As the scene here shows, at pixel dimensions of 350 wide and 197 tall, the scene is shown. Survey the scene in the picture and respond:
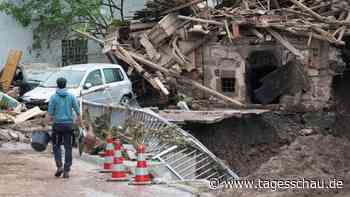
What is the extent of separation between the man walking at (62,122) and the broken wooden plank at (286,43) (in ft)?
47.5

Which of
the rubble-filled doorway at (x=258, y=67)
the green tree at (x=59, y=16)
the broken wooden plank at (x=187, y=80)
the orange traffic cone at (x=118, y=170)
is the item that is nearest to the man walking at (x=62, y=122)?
the orange traffic cone at (x=118, y=170)

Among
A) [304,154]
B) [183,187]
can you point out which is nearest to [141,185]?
[183,187]

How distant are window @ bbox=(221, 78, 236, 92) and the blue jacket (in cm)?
1501

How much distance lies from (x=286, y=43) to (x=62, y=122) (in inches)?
585

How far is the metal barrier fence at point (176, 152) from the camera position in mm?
15328

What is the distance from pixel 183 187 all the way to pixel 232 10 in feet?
52.7

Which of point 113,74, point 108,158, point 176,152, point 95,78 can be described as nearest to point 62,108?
point 108,158

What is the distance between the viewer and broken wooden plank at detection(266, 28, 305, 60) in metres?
26.2

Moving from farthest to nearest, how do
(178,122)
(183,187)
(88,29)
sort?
(88,29) → (178,122) → (183,187)

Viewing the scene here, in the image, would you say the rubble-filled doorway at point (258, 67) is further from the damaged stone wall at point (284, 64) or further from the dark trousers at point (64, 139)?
the dark trousers at point (64, 139)

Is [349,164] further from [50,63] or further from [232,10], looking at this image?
[50,63]

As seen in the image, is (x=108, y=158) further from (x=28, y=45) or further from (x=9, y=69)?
(x=28, y=45)

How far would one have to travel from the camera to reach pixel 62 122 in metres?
12.9

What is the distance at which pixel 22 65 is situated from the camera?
30500mm
